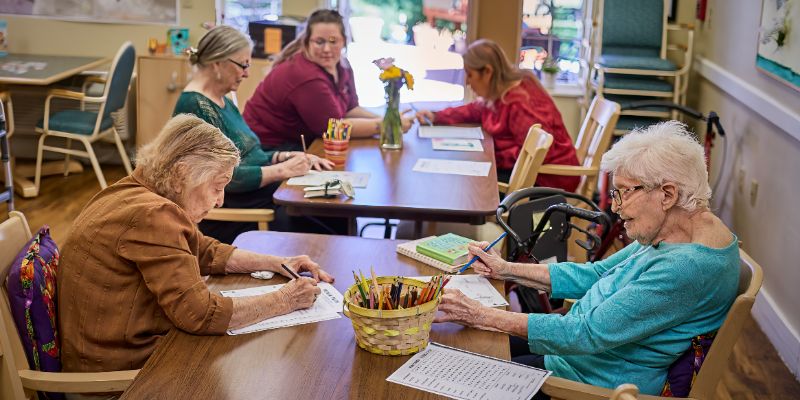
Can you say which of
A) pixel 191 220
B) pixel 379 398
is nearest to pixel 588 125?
pixel 191 220

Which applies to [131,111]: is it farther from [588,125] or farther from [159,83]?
[588,125]

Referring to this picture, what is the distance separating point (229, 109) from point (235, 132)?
0.10 meters

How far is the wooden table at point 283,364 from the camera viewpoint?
5.74ft

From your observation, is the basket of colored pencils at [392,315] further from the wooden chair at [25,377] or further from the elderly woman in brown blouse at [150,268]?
the wooden chair at [25,377]

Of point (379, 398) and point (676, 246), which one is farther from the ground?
point (676, 246)

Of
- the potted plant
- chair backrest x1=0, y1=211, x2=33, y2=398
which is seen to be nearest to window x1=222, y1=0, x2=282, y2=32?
the potted plant

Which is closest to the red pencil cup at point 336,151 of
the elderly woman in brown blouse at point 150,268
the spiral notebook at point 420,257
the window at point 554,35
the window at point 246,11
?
the spiral notebook at point 420,257

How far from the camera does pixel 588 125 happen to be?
4.86 m

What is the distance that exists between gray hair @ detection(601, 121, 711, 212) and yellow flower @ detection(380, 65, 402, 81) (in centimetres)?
194

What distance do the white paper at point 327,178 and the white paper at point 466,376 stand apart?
1.45 meters

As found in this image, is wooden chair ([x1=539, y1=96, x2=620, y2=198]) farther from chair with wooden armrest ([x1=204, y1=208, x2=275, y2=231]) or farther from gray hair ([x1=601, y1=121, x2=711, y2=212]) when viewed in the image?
gray hair ([x1=601, y1=121, x2=711, y2=212])

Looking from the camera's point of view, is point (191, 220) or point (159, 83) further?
point (159, 83)

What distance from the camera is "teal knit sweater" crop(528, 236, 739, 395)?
6.58 ft

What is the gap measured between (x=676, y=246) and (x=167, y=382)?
116 centimetres
